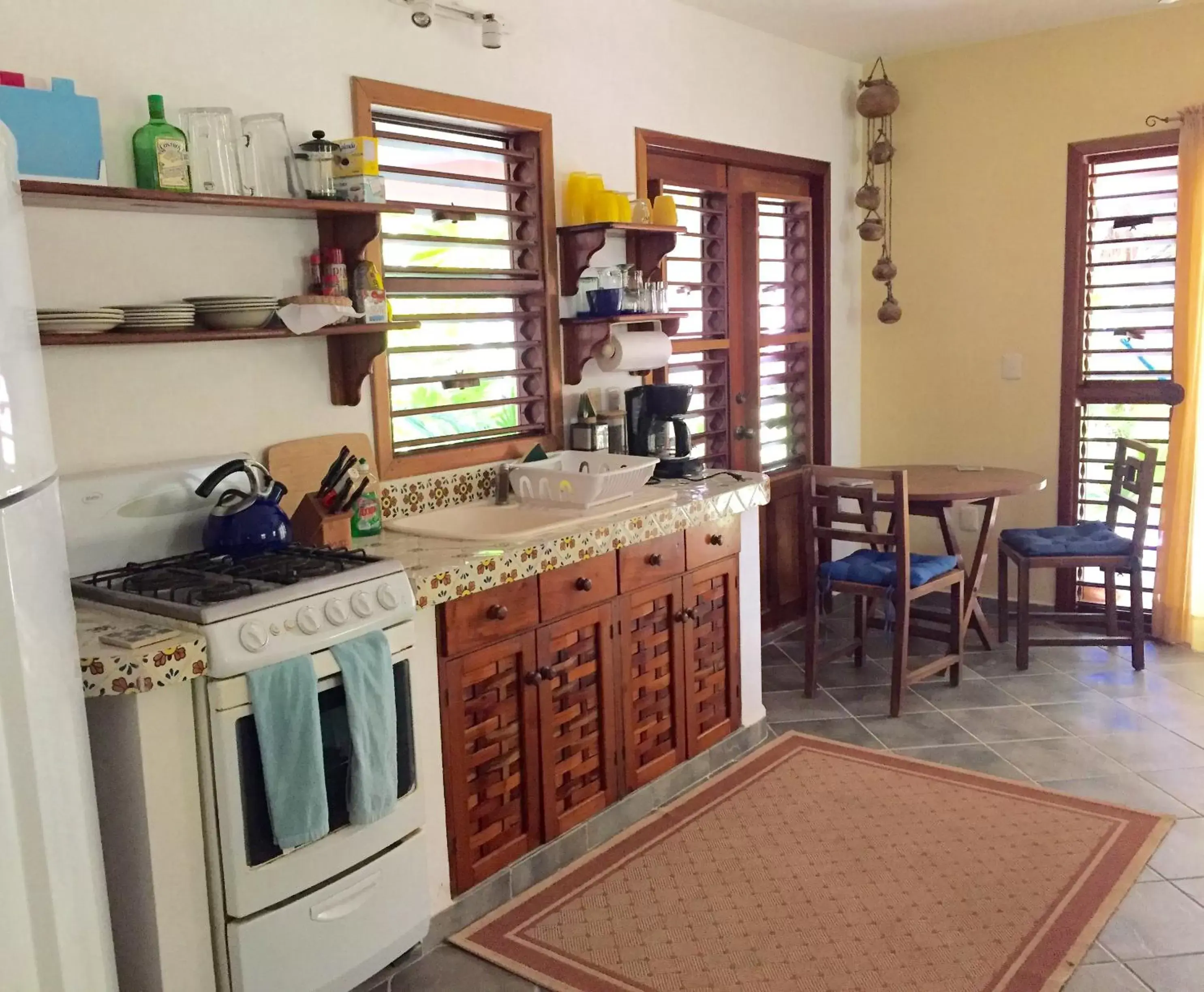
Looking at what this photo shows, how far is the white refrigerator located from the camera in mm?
1467

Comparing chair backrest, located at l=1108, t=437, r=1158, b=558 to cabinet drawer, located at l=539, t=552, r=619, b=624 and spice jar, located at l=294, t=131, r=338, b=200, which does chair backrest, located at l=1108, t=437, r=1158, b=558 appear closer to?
cabinet drawer, located at l=539, t=552, r=619, b=624

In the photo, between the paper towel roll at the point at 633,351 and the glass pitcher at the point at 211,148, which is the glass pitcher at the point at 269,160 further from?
the paper towel roll at the point at 633,351

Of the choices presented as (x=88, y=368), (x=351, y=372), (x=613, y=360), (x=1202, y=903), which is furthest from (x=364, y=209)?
(x=1202, y=903)

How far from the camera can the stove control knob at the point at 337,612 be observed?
2.11m

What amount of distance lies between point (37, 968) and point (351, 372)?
1627 mm

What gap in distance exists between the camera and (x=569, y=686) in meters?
2.87

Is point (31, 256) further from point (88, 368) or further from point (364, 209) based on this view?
point (364, 209)

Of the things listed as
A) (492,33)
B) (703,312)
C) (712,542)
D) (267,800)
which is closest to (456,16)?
(492,33)

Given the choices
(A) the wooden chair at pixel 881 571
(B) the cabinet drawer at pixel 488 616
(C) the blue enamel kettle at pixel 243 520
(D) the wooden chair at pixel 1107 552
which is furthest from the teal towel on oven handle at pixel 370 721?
(D) the wooden chair at pixel 1107 552

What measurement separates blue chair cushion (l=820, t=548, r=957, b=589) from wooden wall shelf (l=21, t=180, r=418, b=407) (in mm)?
1935

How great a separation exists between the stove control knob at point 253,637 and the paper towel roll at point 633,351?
70.9 inches

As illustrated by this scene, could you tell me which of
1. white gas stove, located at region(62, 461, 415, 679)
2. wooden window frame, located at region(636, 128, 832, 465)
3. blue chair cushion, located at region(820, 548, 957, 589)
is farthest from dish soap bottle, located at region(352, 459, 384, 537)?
wooden window frame, located at region(636, 128, 832, 465)

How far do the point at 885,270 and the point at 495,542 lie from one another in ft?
10.1

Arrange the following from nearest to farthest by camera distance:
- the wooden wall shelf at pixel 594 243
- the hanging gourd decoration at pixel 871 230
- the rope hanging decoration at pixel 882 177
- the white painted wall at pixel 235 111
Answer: the white painted wall at pixel 235 111
the wooden wall shelf at pixel 594 243
the rope hanging decoration at pixel 882 177
the hanging gourd decoration at pixel 871 230
